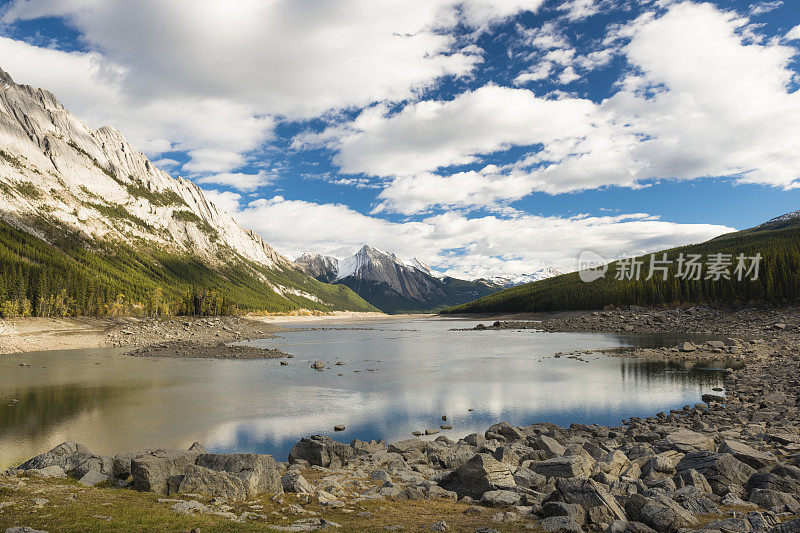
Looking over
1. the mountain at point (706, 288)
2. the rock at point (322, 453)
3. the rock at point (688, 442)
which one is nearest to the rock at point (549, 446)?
the rock at point (688, 442)

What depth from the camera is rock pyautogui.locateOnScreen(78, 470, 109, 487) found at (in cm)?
1569

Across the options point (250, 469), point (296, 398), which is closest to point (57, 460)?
point (250, 469)

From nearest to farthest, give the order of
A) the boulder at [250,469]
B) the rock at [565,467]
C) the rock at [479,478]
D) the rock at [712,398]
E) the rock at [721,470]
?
the rock at [721,470]
the boulder at [250,469]
the rock at [479,478]
the rock at [565,467]
the rock at [712,398]

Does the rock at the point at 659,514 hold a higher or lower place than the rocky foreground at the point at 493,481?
higher

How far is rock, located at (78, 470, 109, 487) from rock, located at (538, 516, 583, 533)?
16.5 m

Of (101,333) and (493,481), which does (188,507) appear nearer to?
(493,481)

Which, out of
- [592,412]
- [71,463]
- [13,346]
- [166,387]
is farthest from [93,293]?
[592,412]

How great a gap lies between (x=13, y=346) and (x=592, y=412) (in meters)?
96.3

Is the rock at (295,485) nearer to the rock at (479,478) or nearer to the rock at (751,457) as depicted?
the rock at (479,478)

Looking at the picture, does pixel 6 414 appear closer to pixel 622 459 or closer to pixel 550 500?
pixel 550 500

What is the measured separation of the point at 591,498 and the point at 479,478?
15.2 ft

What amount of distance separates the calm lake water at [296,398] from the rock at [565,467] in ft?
35.5

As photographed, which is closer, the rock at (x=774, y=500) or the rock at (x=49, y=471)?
the rock at (x=774, y=500)

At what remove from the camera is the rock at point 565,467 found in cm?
1670
